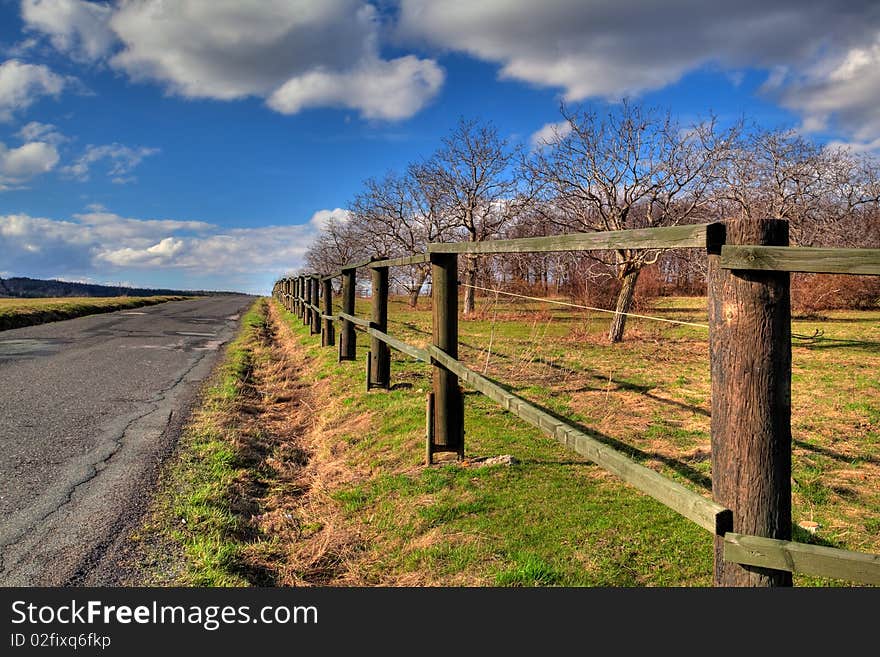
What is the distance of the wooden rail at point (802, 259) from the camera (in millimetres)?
1715

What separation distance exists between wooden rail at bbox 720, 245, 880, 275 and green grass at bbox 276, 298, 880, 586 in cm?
169

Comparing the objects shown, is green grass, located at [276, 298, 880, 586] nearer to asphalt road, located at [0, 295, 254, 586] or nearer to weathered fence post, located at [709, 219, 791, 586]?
weathered fence post, located at [709, 219, 791, 586]

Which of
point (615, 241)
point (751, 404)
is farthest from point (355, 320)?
point (751, 404)

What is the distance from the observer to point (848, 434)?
223 inches

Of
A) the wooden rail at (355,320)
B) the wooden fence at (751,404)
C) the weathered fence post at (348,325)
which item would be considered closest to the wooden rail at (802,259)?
the wooden fence at (751,404)

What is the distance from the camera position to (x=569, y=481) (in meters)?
4.17

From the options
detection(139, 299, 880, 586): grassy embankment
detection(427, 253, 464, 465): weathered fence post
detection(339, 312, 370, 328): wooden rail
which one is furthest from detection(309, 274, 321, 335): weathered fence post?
detection(427, 253, 464, 465): weathered fence post

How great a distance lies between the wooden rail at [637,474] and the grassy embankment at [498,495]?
66 cm

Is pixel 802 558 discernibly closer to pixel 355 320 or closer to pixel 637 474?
pixel 637 474

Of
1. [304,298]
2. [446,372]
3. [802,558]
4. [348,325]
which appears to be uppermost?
[304,298]

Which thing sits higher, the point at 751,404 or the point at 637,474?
the point at 751,404

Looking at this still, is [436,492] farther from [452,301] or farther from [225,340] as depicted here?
[225,340]

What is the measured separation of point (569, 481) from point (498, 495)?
586 millimetres

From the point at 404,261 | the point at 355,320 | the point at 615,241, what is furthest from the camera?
the point at 355,320
